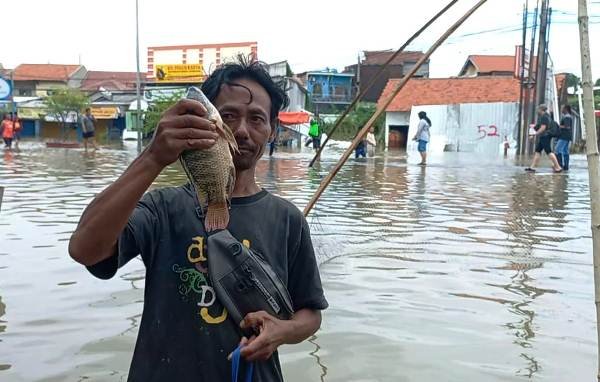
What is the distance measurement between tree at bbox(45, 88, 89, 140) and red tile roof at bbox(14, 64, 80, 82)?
422 inches

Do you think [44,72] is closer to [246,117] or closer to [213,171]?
[246,117]

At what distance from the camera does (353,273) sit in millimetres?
5449

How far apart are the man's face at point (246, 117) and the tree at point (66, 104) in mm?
46329

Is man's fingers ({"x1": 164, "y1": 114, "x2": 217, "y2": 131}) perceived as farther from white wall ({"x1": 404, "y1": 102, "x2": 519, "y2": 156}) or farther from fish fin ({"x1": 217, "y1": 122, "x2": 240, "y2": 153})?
white wall ({"x1": 404, "y1": 102, "x2": 519, "y2": 156})

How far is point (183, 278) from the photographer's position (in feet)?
5.82

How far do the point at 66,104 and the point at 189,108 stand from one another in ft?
157

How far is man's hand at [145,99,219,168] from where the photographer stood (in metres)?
1.53

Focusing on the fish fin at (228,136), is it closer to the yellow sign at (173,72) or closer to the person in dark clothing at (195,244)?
the person in dark clothing at (195,244)

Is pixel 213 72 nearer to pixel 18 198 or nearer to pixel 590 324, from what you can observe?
pixel 590 324

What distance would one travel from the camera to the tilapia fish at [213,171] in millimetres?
1590

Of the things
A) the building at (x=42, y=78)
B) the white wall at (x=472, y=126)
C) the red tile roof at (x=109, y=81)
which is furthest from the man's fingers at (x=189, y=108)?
the building at (x=42, y=78)

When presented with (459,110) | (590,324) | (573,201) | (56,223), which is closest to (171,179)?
(56,223)

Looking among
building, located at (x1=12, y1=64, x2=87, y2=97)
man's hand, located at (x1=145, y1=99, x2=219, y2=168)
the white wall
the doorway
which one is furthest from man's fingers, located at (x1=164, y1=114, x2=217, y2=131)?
building, located at (x1=12, y1=64, x2=87, y2=97)

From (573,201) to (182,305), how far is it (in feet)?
31.4
